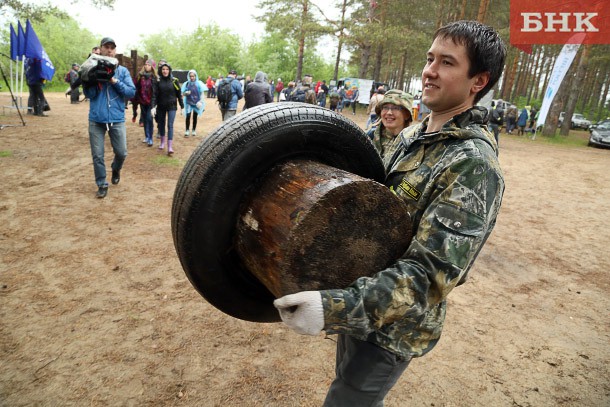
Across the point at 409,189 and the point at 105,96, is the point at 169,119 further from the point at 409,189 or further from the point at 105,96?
the point at 409,189

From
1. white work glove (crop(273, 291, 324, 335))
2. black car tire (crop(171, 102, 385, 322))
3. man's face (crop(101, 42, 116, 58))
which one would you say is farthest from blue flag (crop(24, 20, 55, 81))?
white work glove (crop(273, 291, 324, 335))

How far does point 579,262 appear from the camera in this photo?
516 centimetres

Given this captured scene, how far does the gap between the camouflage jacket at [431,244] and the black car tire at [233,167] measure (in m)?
0.33

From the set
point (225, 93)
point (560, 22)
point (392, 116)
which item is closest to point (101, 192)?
point (392, 116)

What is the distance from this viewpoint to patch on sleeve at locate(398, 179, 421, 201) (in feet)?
4.59

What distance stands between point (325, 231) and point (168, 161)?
765 cm

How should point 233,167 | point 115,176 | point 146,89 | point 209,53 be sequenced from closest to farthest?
1. point 233,167
2. point 115,176
3. point 146,89
4. point 209,53

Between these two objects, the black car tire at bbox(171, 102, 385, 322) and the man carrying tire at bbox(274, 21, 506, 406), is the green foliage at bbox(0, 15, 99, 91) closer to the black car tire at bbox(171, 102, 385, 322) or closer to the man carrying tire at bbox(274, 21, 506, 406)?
the black car tire at bbox(171, 102, 385, 322)

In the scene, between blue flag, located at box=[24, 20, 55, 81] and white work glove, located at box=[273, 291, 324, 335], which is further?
blue flag, located at box=[24, 20, 55, 81]

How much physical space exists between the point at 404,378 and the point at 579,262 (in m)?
3.86

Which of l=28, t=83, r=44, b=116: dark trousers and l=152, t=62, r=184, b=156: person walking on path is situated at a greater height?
l=152, t=62, r=184, b=156: person walking on path

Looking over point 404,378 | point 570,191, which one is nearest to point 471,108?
point 404,378

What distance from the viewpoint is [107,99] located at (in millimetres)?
5277

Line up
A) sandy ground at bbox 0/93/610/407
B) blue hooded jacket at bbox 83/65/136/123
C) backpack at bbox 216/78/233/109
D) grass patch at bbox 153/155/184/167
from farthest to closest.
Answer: backpack at bbox 216/78/233/109, grass patch at bbox 153/155/184/167, blue hooded jacket at bbox 83/65/136/123, sandy ground at bbox 0/93/610/407
